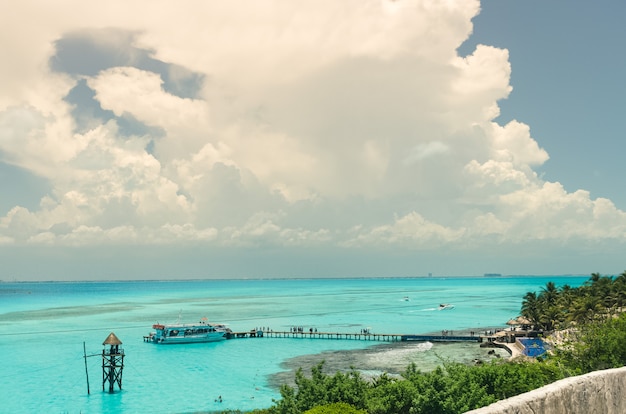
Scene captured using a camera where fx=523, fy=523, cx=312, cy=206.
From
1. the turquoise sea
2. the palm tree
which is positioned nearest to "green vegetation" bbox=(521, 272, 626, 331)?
the palm tree

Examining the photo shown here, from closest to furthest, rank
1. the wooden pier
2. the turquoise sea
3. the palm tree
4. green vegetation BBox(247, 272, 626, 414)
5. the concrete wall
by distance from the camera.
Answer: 1. the concrete wall
2. green vegetation BBox(247, 272, 626, 414)
3. the turquoise sea
4. the palm tree
5. the wooden pier

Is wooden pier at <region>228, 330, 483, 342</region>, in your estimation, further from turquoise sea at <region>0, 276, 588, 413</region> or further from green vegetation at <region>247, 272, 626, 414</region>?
green vegetation at <region>247, 272, 626, 414</region>

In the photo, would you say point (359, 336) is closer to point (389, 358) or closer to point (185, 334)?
point (389, 358)

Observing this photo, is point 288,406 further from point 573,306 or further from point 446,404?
point 573,306

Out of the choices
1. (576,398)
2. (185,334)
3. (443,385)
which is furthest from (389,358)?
(576,398)

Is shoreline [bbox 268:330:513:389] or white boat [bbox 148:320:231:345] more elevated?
white boat [bbox 148:320:231:345]

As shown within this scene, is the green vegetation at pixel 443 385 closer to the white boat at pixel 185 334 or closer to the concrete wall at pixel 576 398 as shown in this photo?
the concrete wall at pixel 576 398

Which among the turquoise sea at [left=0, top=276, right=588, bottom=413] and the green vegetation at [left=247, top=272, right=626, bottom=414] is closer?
the green vegetation at [left=247, top=272, right=626, bottom=414]

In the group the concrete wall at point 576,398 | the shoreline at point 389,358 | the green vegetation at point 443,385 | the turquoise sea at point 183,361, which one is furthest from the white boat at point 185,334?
the concrete wall at point 576,398
